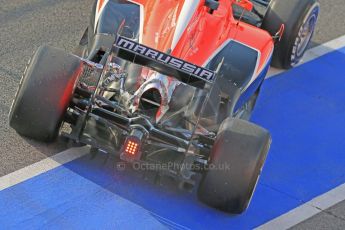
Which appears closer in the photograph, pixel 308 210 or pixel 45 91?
pixel 45 91

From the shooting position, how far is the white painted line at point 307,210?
6895 mm

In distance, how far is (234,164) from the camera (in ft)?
21.2

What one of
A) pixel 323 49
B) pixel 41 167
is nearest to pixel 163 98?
pixel 41 167

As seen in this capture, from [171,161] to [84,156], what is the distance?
839 mm

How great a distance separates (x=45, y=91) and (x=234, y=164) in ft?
5.14

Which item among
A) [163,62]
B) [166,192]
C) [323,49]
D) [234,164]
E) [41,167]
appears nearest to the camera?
[234,164]

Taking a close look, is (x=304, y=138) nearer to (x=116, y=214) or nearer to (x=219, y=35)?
(x=219, y=35)

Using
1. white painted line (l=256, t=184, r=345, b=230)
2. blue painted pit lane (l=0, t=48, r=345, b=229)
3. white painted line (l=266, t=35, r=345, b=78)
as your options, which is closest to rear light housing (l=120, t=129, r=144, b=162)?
blue painted pit lane (l=0, t=48, r=345, b=229)

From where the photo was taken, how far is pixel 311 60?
966 cm

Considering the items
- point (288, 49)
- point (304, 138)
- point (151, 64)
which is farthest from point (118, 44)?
point (288, 49)

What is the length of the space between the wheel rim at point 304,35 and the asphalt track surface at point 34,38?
571mm

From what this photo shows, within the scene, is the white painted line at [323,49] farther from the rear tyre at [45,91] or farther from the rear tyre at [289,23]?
the rear tyre at [45,91]

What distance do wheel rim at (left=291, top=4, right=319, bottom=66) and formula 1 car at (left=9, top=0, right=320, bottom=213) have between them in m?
1.42

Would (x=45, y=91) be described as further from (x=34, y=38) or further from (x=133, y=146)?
(x=34, y=38)
